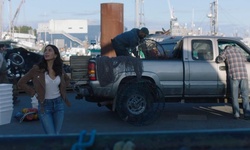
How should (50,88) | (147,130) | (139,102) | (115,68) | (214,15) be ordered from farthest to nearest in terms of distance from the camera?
(214,15), (139,102), (115,68), (147,130), (50,88)

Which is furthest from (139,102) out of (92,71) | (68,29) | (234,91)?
(68,29)

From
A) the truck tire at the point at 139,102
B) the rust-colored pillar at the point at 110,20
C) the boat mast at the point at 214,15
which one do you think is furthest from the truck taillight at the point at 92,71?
the boat mast at the point at 214,15

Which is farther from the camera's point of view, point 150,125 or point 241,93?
point 241,93

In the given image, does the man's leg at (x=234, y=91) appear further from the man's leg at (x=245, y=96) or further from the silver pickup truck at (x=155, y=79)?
the silver pickup truck at (x=155, y=79)

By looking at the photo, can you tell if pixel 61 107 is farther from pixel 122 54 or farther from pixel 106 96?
pixel 122 54

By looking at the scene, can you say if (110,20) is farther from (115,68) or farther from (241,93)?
(241,93)

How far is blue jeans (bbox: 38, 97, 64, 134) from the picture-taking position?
671 centimetres

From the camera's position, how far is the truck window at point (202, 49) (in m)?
11.4

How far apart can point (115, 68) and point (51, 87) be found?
407 cm

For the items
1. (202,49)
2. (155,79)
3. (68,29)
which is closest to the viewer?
(155,79)

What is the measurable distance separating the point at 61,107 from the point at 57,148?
3.78 m

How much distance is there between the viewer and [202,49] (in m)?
11.6

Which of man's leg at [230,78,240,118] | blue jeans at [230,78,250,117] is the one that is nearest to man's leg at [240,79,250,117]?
blue jeans at [230,78,250,117]

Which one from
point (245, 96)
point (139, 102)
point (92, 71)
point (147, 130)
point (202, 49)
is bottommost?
point (147, 130)
